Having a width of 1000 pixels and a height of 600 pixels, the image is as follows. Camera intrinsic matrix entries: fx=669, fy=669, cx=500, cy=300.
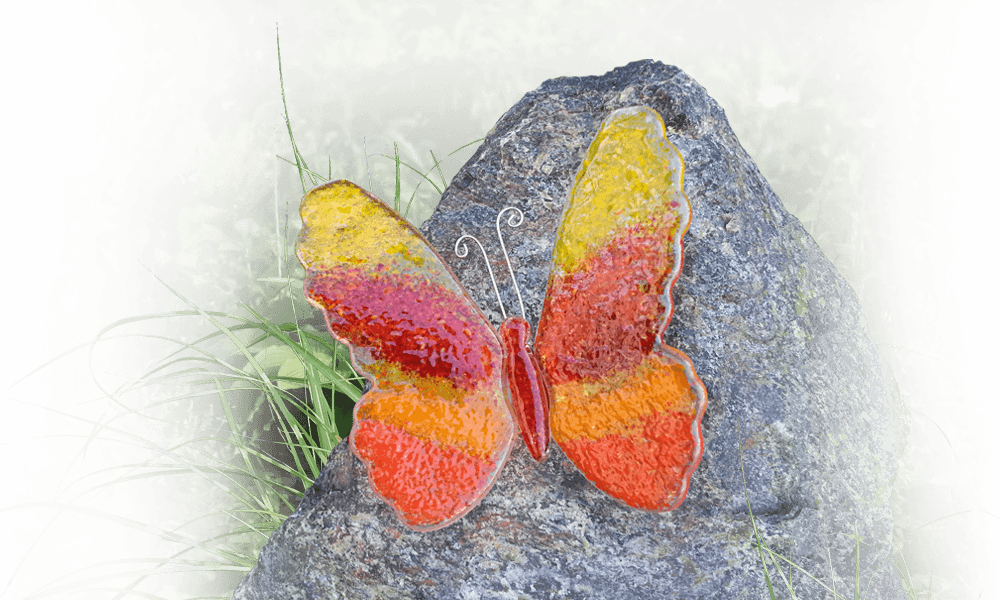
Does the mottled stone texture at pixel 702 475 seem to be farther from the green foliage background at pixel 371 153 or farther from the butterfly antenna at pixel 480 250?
the green foliage background at pixel 371 153

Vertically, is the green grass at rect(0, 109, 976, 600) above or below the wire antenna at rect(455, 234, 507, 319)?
below

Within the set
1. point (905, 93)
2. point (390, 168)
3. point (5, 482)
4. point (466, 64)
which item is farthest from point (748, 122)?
point (5, 482)

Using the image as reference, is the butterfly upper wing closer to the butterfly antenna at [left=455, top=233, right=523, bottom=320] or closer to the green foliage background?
the butterfly antenna at [left=455, top=233, right=523, bottom=320]

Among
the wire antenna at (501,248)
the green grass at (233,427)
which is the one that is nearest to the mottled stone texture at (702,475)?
the wire antenna at (501,248)

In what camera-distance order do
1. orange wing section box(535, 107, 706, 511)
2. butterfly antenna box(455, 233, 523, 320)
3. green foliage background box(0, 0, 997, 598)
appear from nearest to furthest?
orange wing section box(535, 107, 706, 511) → butterfly antenna box(455, 233, 523, 320) → green foliage background box(0, 0, 997, 598)

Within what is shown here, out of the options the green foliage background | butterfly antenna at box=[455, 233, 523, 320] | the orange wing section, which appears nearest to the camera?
the orange wing section

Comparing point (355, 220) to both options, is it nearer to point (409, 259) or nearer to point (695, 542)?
point (409, 259)

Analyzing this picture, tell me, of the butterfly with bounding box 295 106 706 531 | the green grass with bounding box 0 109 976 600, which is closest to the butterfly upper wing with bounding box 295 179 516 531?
the butterfly with bounding box 295 106 706 531

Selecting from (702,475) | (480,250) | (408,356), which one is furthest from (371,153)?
(702,475)
